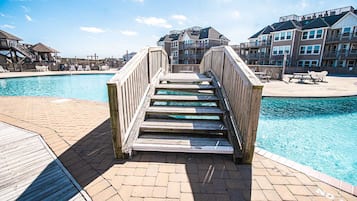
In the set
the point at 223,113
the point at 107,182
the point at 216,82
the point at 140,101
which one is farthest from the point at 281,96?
the point at 107,182

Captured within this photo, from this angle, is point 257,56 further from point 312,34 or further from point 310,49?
point 312,34

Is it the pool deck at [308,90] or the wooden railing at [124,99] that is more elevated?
the wooden railing at [124,99]

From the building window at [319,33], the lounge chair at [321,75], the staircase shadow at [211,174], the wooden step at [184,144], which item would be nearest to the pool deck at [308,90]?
the lounge chair at [321,75]

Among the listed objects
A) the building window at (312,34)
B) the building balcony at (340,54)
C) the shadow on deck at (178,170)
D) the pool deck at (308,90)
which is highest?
the building window at (312,34)

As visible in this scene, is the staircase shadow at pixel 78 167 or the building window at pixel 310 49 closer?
the staircase shadow at pixel 78 167

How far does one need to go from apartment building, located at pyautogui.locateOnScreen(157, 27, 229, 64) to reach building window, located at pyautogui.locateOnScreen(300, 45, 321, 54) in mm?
14566

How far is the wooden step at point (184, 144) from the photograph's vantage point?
2411 millimetres

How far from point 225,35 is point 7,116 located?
3927 cm

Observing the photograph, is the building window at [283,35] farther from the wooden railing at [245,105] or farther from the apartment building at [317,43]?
the wooden railing at [245,105]

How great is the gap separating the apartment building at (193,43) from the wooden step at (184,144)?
1316 inches

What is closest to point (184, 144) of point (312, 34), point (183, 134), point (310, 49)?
point (183, 134)

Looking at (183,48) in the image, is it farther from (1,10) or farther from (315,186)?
(315,186)

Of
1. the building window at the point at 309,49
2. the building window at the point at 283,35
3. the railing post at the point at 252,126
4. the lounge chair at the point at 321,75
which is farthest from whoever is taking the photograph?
the building window at the point at 283,35

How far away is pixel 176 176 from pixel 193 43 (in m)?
36.6
